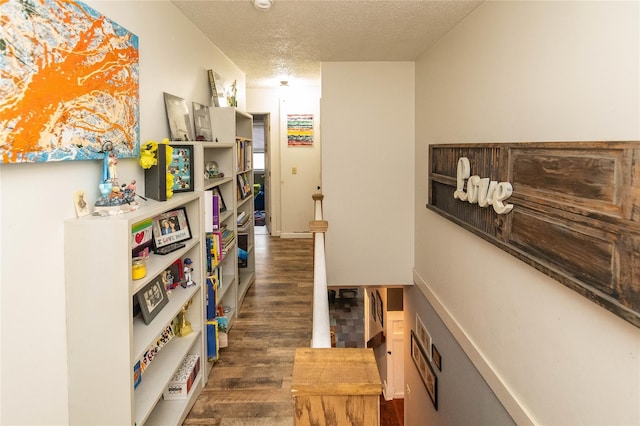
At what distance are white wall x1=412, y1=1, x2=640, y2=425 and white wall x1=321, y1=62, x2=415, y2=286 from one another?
3.48ft

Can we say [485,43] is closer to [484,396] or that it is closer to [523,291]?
[523,291]

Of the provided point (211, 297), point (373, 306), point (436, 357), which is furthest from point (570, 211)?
point (373, 306)

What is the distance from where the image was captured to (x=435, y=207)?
151 inches

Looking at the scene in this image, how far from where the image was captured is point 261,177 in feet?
32.5

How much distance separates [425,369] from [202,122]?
3343mm

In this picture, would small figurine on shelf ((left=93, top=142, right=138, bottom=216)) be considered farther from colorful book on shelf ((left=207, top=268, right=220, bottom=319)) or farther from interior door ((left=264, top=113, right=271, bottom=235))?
interior door ((left=264, top=113, right=271, bottom=235))

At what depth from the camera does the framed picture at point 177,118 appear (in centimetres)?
279

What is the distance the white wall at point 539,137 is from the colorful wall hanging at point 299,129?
3499mm

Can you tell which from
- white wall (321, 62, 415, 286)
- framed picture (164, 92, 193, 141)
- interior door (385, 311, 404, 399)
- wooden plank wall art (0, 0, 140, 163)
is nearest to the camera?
wooden plank wall art (0, 0, 140, 163)

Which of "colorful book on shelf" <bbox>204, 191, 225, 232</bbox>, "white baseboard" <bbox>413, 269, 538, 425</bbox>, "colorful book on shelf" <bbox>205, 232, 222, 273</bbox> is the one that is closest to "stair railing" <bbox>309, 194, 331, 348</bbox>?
"colorful book on shelf" <bbox>204, 191, 225, 232</bbox>

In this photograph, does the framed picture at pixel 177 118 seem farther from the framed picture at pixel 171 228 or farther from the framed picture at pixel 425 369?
the framed picture at pixel 425 369

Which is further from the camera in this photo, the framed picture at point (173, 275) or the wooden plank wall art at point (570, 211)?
the framed picture at point (173, 275)

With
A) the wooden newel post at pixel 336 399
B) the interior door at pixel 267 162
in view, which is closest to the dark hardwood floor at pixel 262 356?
the wooden newel post at pixel 336 399

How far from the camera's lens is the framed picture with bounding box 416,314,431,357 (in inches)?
168
